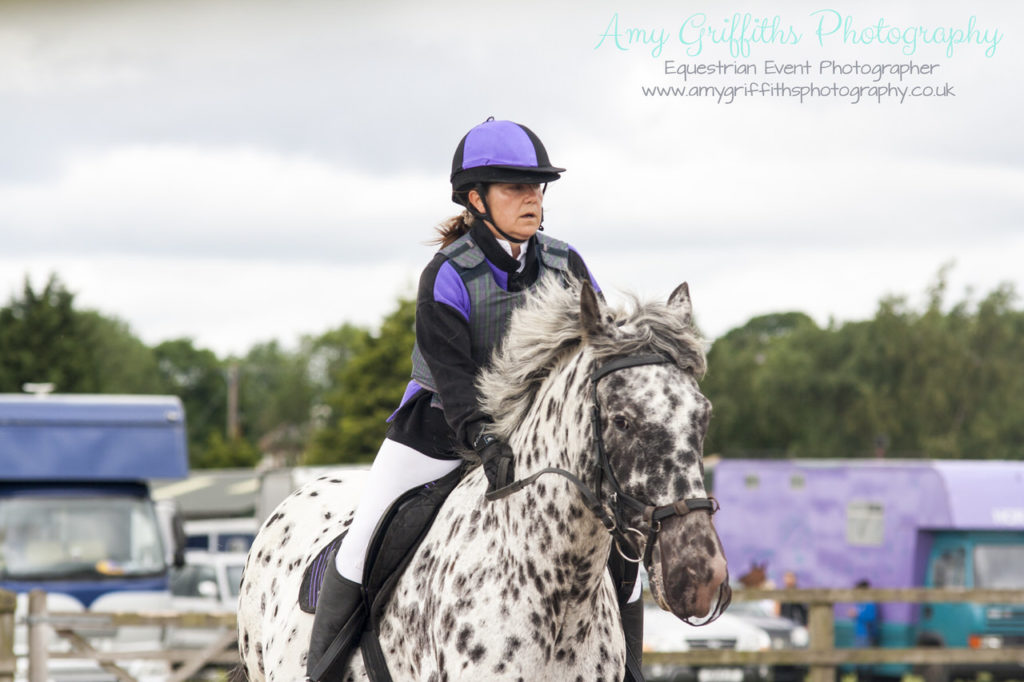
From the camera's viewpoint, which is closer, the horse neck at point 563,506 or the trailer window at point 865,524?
the horse neck at point 563,506

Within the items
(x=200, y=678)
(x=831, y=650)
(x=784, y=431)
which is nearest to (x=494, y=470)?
(x=831, y=650)

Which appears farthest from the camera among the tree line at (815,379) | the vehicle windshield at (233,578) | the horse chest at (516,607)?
the tree line at (815,379)

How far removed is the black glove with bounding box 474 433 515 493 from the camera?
12.6 ft

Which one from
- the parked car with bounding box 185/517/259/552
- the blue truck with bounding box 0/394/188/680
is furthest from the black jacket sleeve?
the parked car with bounding box 185/517/259/552

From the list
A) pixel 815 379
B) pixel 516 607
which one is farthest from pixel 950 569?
pixel 815 379

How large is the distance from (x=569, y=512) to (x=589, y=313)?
570 millimetres

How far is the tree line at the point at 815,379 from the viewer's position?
44.5m

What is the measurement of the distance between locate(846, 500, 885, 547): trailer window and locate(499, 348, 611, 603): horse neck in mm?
17813

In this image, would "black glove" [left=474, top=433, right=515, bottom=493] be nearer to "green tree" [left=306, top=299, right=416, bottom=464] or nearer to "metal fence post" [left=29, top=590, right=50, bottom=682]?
"metal fence post" [left=29, top=590, right=50, bottom=682]

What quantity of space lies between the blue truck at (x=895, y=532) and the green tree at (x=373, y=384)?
794 inches

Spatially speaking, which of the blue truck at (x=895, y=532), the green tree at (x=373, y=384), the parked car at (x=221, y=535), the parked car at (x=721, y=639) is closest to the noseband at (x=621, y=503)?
the parked car at (x=721, y=639)

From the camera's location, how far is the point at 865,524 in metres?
20.9

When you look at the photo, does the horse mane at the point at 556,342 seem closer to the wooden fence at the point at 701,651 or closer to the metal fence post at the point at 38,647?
the wooden fence at the point at 701,651

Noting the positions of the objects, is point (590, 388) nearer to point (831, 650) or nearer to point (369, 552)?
point (369, 552)
